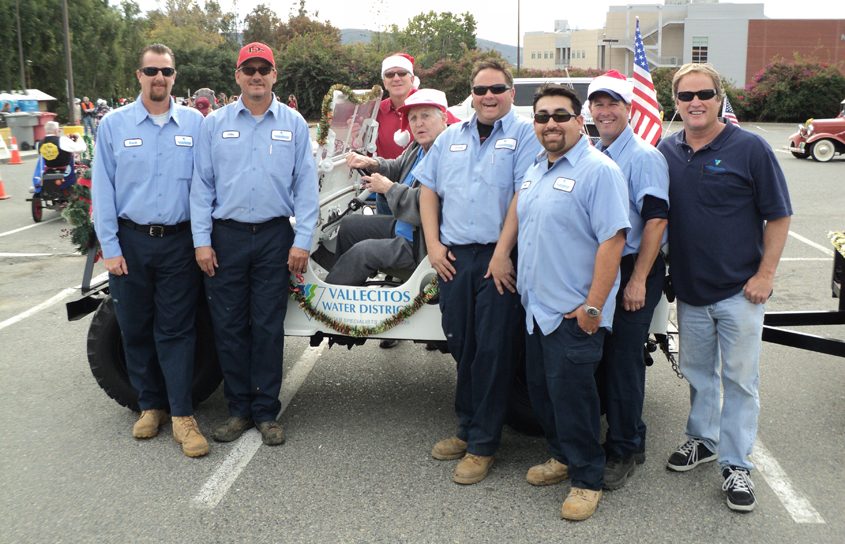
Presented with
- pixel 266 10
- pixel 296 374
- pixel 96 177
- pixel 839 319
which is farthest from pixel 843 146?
pixel 266 10

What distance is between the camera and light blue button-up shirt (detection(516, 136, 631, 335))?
134 inches

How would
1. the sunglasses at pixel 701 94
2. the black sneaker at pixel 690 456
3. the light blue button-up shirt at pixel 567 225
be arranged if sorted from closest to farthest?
the light blue button-up shirt at pixel 567 225, the sunglasses at pixel 701 94, the black sneaker at pixel 690 456

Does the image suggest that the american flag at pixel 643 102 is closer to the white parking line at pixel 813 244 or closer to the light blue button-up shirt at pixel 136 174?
the light blue button-up shirt at pixel 136 174

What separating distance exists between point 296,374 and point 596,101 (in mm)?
2973

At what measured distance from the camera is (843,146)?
65.0ft

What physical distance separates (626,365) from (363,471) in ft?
4.78

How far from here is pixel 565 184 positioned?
136 inches

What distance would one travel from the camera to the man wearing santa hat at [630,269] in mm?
3686

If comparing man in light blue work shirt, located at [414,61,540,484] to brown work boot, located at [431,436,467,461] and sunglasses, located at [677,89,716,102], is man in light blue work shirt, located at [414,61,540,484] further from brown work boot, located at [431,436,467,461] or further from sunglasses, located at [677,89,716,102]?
sunglasses, located at [677,89,716,102]

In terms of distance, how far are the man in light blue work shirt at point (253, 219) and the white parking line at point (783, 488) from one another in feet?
8.53

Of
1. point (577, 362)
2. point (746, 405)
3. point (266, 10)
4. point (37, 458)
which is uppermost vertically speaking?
point (266, 10)

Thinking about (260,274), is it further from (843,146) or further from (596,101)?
(843,146)

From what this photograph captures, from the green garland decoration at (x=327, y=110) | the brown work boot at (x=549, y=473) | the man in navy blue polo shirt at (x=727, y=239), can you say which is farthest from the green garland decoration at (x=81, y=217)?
the man in navy blue polo shirt at (x=727, y=239)

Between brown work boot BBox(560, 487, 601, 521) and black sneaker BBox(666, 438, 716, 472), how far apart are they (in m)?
0.58
